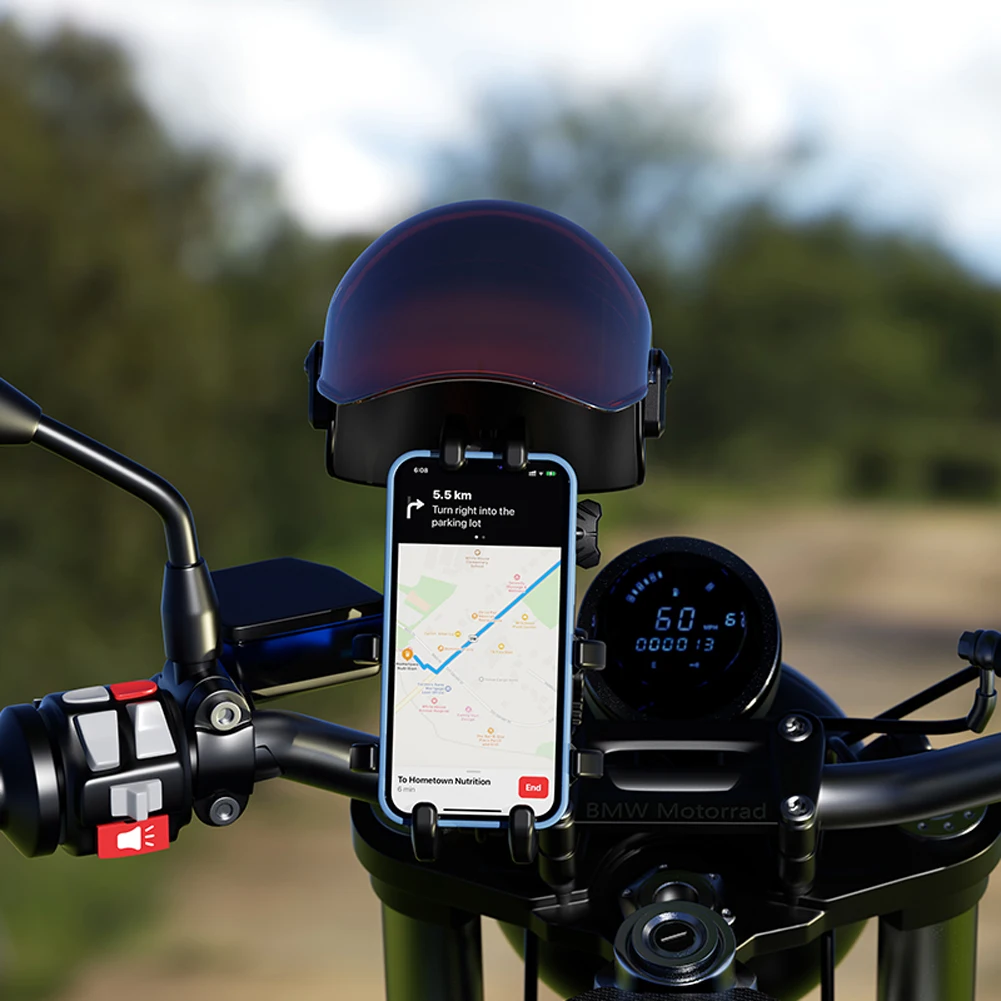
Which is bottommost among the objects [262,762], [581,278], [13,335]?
[262,762]

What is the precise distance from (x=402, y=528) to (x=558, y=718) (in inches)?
5.2

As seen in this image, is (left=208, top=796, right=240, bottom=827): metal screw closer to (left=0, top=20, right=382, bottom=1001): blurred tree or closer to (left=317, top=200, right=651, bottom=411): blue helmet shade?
(left=317, top=200, right=651, bottom=411): blue helmet shade

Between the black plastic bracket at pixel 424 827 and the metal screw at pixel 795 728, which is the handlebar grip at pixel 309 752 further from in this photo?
the metal screw at pixel 795 728

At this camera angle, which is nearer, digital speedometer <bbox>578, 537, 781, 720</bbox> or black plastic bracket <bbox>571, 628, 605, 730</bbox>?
black plastic bracket <bbox>571, 628, 605, 730</bbox>

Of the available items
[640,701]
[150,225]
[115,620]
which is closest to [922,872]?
[640,701]

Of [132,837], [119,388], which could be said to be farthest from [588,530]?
[119,388]

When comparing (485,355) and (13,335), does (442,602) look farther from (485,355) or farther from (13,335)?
(13,335)

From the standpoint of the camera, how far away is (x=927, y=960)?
0.87m

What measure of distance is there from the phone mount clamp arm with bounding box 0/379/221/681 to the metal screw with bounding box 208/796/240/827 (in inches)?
2.9

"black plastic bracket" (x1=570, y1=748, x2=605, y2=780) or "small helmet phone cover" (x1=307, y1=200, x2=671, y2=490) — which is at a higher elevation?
"small helmet phone cover" (x1=307, y1=200, x2=671, y2=490)

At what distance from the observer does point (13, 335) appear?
7203mm

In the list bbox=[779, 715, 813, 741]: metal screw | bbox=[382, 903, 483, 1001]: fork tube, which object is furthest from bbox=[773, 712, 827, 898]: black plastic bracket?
bbox=[382, 903, 483, 1001]: fork tube

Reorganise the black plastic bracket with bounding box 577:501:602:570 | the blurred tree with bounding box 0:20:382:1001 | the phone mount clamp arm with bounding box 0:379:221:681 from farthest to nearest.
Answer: the blurred tree with bounding box 0:20:382:1001, the black plastic bracket with bounding box 577:501:602:570, the phone mount clamp arm with bounding box 0:379:221:681

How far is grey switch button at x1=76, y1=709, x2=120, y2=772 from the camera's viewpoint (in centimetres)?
72
